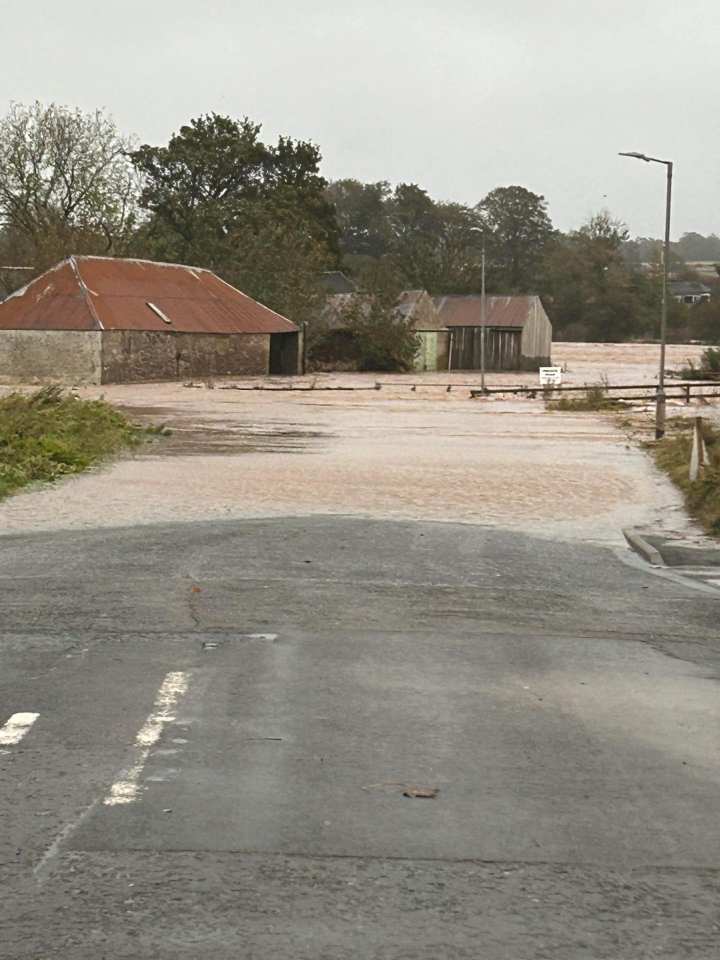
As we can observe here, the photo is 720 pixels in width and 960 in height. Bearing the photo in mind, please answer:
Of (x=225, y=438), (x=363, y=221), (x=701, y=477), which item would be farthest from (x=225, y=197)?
(x=701, y=477)

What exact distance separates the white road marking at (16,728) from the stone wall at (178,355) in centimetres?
5588

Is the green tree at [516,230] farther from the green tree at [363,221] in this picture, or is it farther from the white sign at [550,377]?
the white sign at [550,377]

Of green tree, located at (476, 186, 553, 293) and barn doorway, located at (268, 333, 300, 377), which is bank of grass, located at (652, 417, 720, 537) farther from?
green tree, located at (476, 186, 553, 293)

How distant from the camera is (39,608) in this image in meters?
10.8

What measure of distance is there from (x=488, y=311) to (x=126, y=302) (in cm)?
3363

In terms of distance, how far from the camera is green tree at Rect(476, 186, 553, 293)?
155 m

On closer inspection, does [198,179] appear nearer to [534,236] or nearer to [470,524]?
[534,236]

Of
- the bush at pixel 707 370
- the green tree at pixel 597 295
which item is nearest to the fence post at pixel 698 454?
the bush at pixel 707 370

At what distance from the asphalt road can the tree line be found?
67649 millimetres

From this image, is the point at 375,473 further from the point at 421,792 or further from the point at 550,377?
the point at 550,377

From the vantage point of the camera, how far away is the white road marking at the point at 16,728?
6988 mm

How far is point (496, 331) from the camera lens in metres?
92.8

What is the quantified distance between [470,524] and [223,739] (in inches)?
404

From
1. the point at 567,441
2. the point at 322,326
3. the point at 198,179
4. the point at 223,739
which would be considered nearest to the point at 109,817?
the point at 223,739
